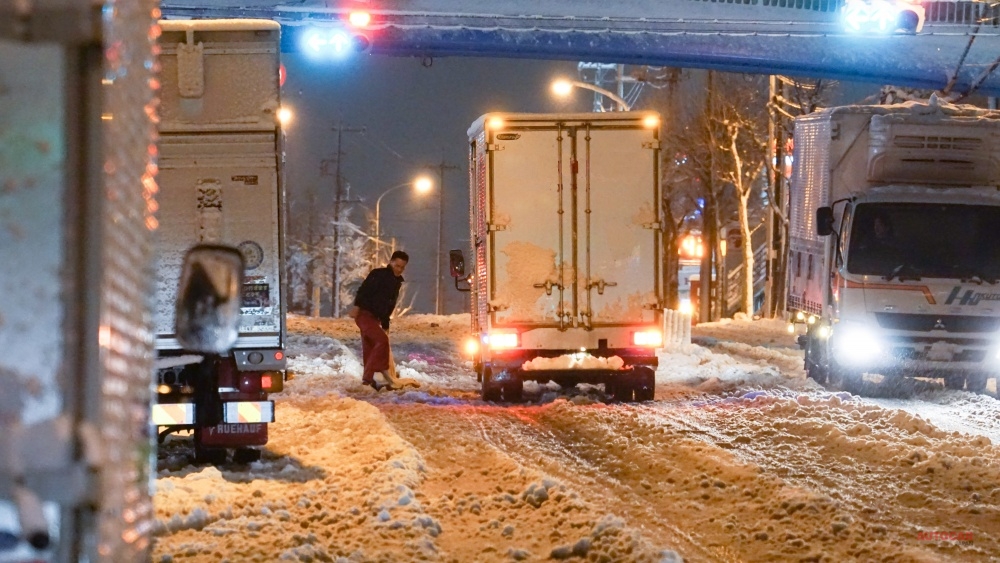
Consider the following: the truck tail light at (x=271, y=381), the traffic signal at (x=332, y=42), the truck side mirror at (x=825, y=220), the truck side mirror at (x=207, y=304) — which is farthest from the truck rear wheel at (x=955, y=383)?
the truck side mirror at (x=207, y=304)

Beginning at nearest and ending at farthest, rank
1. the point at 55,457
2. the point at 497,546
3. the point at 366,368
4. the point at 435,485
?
the point at 55,457 → the point at 497,546 → the point at 435,485 → the point at 366,368

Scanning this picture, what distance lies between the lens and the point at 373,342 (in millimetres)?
18500

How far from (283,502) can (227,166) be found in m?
2.96

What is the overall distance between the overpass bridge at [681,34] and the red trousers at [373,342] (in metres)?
14.5

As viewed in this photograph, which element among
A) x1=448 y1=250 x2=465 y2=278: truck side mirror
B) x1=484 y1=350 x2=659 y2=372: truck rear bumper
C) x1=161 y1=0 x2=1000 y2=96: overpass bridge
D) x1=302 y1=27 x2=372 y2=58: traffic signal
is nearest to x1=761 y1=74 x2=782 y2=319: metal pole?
x1=161 y1=0 x2=1000 y2=96: overpass bridge

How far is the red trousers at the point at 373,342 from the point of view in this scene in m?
18.4

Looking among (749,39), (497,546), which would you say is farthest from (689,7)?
(497,546)

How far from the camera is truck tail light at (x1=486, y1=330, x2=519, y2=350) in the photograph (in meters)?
17.2

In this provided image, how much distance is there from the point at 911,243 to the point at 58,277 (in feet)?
55.5

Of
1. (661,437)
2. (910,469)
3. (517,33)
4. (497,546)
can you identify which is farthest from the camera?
(517,33)

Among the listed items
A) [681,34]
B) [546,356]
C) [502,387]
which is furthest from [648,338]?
[681,34]

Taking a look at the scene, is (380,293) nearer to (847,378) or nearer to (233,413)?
(847,378)

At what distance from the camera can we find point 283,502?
931 cm

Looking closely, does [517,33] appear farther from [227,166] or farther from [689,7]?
[227,166]
